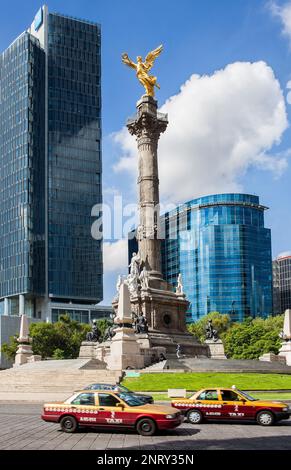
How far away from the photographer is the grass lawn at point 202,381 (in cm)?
3578

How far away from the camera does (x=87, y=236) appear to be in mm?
134750

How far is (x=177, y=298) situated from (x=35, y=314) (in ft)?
252

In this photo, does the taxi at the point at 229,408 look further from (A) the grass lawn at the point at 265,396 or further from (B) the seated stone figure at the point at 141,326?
(B) the seated stone figure at the point at 141,326

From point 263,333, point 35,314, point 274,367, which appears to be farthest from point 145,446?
point 35,314

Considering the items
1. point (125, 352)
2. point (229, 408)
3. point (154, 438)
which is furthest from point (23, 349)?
point (154, 438)

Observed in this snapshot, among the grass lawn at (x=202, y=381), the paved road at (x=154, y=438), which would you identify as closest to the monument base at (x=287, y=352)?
the grass lawn at (x=202, y=381)

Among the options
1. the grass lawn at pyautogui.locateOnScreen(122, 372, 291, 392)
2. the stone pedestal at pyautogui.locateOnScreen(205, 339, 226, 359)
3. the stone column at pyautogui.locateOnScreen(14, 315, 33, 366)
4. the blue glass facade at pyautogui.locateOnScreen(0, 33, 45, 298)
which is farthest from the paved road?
the blue glass facade at pyautogui.locateOnScreen(0, 33, 45, 298)

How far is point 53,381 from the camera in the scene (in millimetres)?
39719

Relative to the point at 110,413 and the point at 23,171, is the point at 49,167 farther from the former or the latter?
the point at 110,413

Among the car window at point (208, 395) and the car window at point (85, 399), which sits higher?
the car window at point (85, 399)

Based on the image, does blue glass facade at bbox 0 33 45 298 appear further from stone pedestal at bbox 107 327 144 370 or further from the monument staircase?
the monument staircase

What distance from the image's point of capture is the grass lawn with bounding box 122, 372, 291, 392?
35.8 metres

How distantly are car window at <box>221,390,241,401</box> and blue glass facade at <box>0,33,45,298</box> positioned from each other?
106 m
